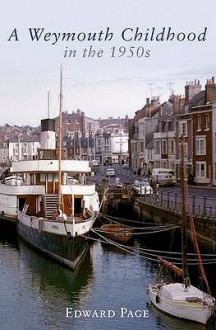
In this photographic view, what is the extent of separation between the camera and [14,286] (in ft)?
83.4

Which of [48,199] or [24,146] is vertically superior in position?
[24,146]

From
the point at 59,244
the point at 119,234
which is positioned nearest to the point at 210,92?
the point at 119,234

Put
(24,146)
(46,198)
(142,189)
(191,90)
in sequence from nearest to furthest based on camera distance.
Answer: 1. (46,198)
2. (142,189)
3. (191,90)
4. (24,146)

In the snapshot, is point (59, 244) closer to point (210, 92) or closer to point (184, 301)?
point (184, 301)

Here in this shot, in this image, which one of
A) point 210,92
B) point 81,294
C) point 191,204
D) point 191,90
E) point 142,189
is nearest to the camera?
point 81,294

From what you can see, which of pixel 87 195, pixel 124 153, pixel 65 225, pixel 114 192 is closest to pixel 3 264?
pixel 65 225

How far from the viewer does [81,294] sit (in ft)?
78.7

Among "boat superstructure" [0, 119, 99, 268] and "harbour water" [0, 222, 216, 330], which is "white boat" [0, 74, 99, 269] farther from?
"harbour water" [0, 222, 216, 330]

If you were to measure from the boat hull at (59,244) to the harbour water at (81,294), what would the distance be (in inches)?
16.0

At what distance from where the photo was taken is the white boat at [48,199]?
30375 mm

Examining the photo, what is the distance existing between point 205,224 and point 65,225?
6.47 meters

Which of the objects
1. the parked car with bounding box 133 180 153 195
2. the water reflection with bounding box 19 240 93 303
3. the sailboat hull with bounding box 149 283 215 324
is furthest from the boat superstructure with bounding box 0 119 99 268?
the parked car with bounding box 133 180 153 195

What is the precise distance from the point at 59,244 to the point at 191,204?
9.53 meters

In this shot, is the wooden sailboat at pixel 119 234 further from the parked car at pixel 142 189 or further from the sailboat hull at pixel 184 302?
the sailboat hull at pixel 184 302
